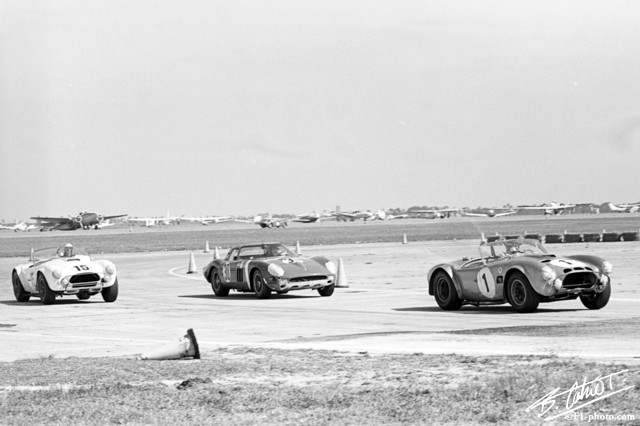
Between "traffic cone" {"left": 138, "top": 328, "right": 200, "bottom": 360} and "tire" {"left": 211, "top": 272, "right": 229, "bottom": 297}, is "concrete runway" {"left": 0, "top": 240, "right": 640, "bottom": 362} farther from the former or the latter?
"traffic cone" {"left": 138, "top": 328, "right": 200, "bottom": 360}

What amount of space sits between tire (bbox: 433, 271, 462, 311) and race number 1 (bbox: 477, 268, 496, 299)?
616 mm

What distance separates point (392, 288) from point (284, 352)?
15.2 metres

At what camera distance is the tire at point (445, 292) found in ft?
68.4

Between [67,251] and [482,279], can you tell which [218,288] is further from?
[482,279]

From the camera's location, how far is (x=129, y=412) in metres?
9.11

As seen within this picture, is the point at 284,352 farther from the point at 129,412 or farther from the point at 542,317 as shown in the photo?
the point at 542,317

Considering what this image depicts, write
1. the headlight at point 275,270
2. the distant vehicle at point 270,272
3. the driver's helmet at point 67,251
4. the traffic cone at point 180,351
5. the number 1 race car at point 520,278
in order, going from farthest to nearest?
the driver's helmet at point 67,251 < the distant vehicle at point 270,272 < the headlight at point 275,270 < the number 1 race car at point 520,278 < the traffic cone at point 180,351

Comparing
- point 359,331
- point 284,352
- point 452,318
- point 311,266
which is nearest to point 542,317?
point 452,318

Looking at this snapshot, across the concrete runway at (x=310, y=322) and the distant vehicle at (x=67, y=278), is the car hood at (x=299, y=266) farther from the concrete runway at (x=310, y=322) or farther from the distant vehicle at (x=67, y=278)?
the distant vehicle at (x=67, y=278)

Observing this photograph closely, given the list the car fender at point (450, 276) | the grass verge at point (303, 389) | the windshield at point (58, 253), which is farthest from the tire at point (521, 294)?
the windshield at point (58, 253)

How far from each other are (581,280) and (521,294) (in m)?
1.07

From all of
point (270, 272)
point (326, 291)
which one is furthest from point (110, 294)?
point (326, 291)

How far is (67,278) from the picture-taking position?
83.6 feet
